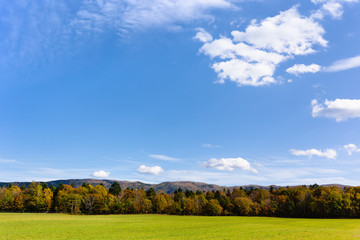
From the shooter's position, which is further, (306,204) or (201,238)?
(306,204)

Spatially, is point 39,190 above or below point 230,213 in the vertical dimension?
above

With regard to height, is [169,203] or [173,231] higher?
[173,231]

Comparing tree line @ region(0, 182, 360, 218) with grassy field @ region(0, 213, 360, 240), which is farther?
tree line @ region(0, 182, 360, 218)

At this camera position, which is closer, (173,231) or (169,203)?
(173,231)

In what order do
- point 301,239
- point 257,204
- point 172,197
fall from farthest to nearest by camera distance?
1. point 172,197
2. point 257,204
3. point 301,239

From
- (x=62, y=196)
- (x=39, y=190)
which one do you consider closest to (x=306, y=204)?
(x=62, y=196)

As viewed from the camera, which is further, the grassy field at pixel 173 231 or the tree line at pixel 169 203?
the tree line at pixel 169 203

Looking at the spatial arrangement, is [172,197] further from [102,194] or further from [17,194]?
[17,194]

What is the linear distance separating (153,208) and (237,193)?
54420 mm

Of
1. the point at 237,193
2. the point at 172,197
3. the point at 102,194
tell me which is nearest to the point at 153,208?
the point at 172,197

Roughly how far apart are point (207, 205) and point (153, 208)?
107ft

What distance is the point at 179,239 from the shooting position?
40906 mm

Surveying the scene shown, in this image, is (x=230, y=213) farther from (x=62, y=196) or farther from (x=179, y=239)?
(x=179, y=239)

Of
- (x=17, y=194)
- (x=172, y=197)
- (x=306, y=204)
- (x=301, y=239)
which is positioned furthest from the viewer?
(x=172, y=197)
